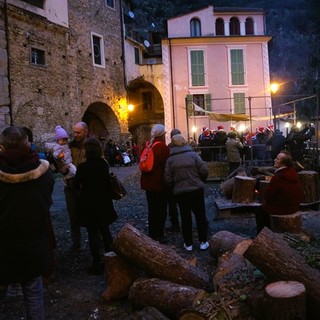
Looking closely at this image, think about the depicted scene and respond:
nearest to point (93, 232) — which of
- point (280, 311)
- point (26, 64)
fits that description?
point (280, 311)

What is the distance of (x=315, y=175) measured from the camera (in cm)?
775

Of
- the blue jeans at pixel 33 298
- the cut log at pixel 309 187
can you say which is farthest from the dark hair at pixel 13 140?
the cut log at pixel 309 187

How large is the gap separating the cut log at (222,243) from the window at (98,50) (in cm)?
2009

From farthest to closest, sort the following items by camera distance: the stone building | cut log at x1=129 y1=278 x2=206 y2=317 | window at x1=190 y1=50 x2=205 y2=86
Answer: window at x1=190 y1=50 x2=205 y2=86
the stone building
cut log at x1=129 y1=278 x2=206 y2=317

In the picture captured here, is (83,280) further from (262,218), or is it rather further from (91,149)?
(262,218)

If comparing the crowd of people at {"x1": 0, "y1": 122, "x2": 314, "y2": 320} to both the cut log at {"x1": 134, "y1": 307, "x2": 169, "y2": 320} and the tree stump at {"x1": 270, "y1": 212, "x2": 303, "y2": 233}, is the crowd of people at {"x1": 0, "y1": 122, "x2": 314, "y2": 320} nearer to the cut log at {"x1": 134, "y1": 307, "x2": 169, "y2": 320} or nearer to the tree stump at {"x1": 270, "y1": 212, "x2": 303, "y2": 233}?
the tree stump at {"x1": 270, "y1": 212, "x2": 303, "y2": 233}

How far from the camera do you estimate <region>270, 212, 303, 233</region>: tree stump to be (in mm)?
4938

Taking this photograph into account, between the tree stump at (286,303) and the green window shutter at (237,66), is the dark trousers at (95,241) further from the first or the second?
the green window shutter at (237,66)

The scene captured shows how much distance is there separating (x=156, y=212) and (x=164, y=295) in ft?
7.56

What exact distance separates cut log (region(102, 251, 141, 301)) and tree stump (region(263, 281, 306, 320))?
1.58m

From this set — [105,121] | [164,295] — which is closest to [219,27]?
[105,121]

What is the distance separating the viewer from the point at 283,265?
3152 millimetres

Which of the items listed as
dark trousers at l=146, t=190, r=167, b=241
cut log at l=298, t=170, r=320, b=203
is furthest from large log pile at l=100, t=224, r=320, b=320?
cut log at l=298, t=170, r=320, b=203

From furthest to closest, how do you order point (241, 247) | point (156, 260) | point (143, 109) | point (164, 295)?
point (143, 109), point (241, 247), point (156, 260), point (164, 295)
